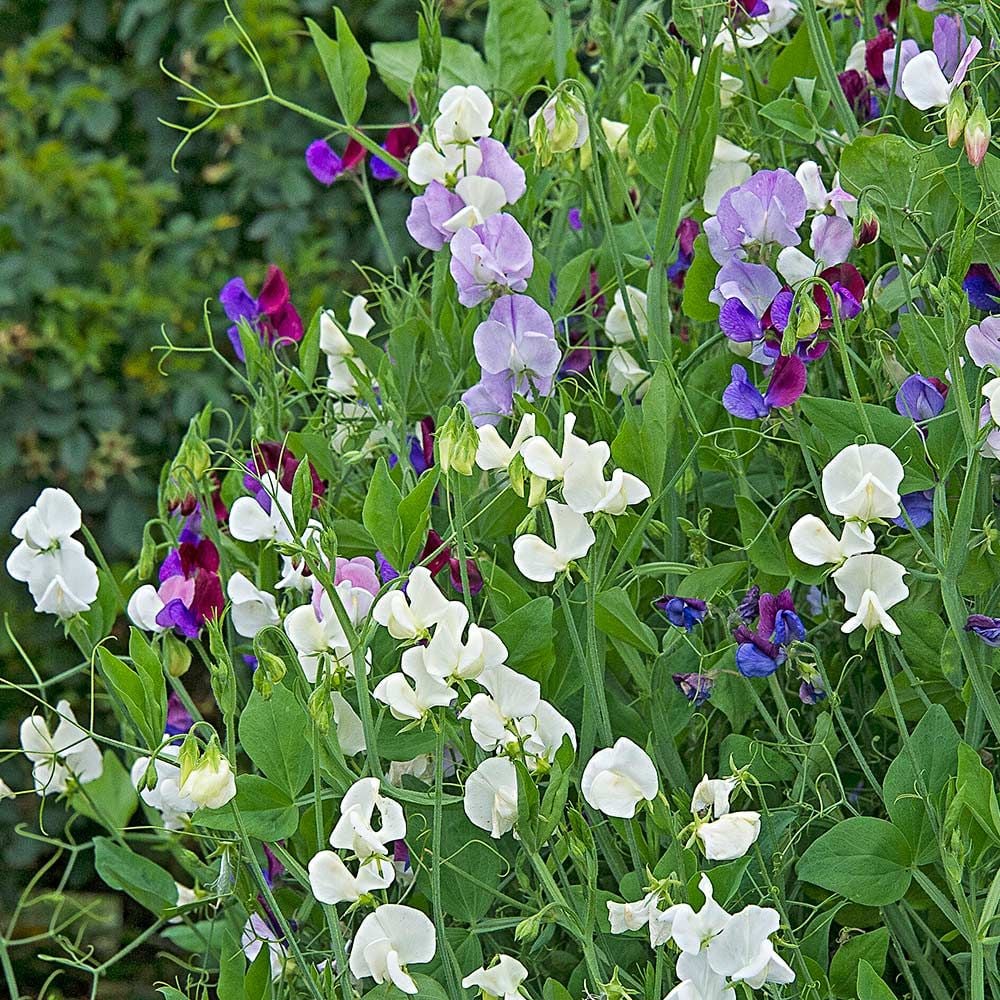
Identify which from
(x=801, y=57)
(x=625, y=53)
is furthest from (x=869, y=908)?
(x=625, y=53)

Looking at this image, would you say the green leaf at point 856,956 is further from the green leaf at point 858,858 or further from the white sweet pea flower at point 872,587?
the white sweet pea flower at point 872,587

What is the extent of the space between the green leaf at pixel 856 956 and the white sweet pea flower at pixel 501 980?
0.15m

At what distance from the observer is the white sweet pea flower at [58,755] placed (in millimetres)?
886

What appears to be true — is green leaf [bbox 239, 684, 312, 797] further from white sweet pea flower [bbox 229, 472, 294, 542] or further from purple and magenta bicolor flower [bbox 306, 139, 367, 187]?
purple and magenta bicolor flower [bbox 306, 139, 367, 187]

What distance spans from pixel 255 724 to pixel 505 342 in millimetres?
235

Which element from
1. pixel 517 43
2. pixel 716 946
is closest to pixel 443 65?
pixel 517 43

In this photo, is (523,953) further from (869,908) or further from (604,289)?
(604,289)

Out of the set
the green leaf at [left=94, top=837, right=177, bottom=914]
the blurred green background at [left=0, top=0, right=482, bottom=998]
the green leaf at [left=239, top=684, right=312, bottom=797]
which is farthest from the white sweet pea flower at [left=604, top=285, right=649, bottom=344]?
the blurred green background at [left=0, top=0, right=482, bottom=998]

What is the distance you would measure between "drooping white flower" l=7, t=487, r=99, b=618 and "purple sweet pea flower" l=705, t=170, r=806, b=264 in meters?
0.39

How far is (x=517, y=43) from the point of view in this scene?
3.18ft

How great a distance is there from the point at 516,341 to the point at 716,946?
0.32 metres

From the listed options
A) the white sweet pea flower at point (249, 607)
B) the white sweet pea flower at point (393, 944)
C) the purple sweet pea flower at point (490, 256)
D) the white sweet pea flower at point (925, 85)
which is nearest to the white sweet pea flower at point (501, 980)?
the white sweet pea flower at point (393, 944)

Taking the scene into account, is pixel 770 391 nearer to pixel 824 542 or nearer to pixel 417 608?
pixel 824 542

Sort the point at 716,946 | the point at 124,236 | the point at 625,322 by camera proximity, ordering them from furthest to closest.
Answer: the point at 124,236 → the point at 625,322 → the point at 716,946
